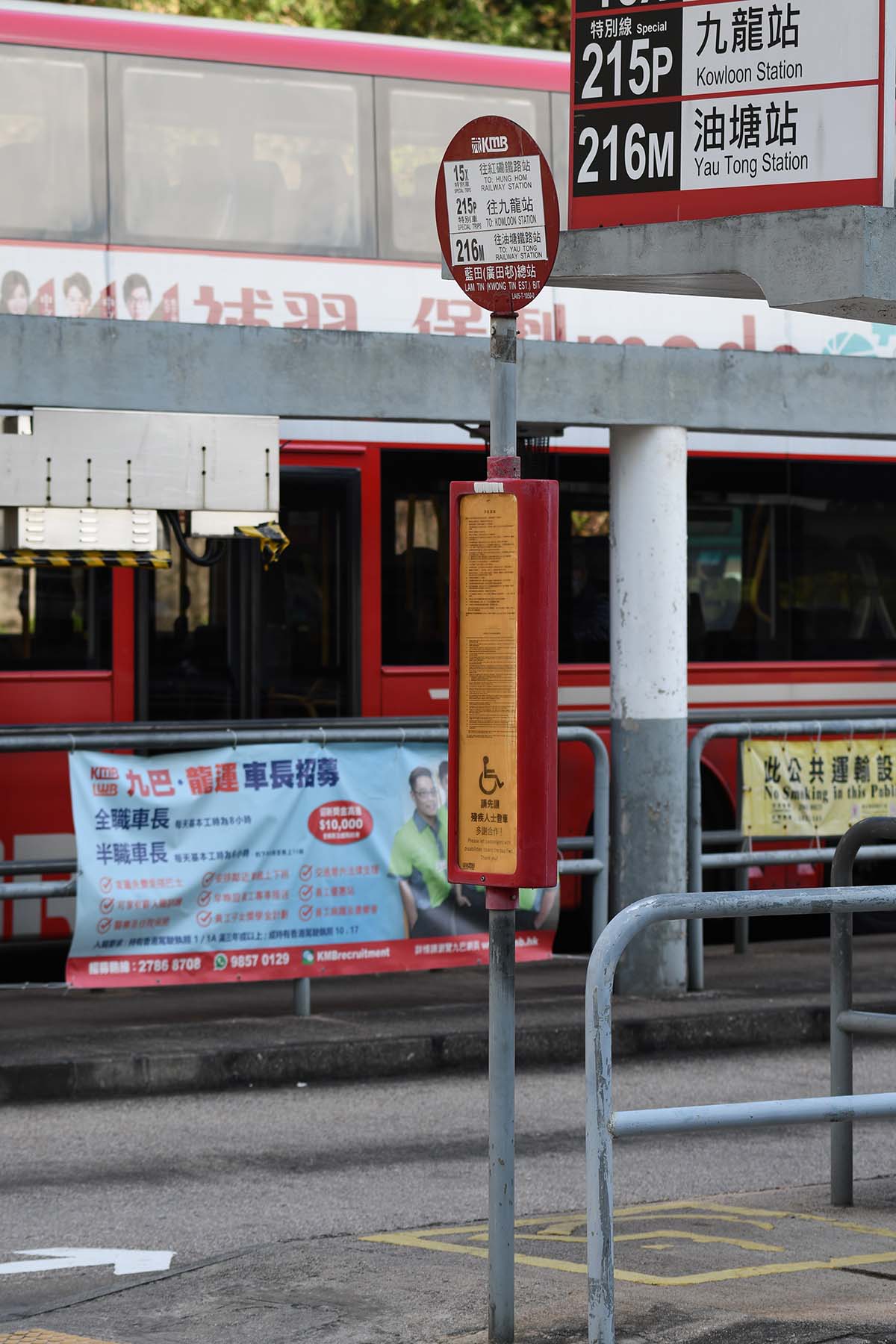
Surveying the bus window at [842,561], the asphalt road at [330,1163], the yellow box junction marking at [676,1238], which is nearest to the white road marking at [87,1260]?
the asphalt road at [330,1163]

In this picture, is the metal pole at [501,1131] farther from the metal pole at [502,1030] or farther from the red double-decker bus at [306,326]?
the red double-decker bus at [306,326]

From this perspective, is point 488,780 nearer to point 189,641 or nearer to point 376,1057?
point 376,1057

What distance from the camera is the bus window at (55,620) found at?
11.1 metres

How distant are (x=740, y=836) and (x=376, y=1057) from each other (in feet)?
9.45

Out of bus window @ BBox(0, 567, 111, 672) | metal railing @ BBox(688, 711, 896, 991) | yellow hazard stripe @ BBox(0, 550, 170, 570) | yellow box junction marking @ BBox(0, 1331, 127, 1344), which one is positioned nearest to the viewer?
yellow box junction marking @ BBox(0, 1331, 127, 1344)

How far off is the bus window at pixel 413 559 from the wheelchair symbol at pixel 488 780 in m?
6.68

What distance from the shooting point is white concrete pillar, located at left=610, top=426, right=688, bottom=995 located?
10227 millimetres

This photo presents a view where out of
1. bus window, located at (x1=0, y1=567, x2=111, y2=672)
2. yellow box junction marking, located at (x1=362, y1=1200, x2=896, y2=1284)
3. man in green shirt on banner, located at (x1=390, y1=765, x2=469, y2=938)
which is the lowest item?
yellow box junction marking, located at (x1=362, y1=1200, x2=896, y2=1284)

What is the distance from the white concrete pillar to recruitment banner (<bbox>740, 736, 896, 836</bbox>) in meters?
0.94

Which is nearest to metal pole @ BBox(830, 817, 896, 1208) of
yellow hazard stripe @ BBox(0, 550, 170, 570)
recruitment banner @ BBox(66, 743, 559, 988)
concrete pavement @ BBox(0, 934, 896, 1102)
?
concrete pavement @ BBox(0, 934, 896, 1102)

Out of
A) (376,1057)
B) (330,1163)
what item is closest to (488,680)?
(330,1163)

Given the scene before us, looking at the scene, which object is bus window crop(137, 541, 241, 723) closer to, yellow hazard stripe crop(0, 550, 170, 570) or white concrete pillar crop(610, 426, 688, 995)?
yellow hazard stripe crop(0, 550, 170, 570)

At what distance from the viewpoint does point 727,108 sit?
5.41 meters

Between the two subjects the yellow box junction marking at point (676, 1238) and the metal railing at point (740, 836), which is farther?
the metal railing at point (740, 836)
